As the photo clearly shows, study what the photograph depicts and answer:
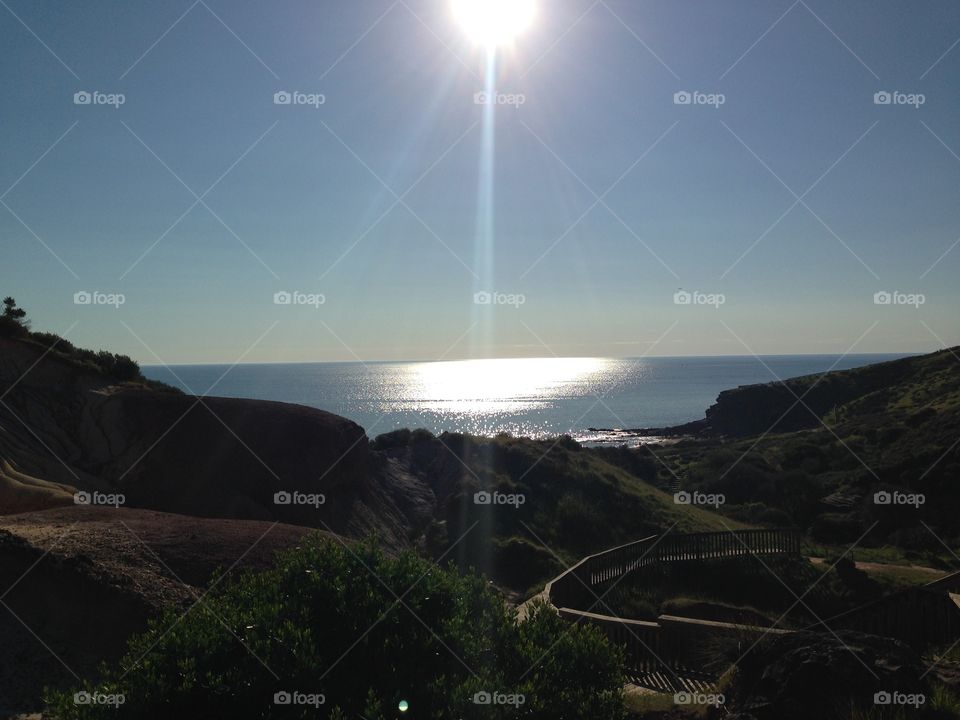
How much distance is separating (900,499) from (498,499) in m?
17.2

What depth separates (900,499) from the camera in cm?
2989

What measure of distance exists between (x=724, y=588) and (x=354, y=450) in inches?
639

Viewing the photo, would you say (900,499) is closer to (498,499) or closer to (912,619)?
(498,499)

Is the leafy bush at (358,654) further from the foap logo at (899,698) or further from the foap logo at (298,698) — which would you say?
the foap logo at (899,698)

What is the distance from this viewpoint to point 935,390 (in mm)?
52156

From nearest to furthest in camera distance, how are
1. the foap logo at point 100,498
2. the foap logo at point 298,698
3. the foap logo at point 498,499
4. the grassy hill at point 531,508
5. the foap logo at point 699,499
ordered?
the foap logo at point 298,698 < the foap logo at point 100,498 < the grassy hill at point 531,508 < the foap logo at point 498,499 < the foap logo at point 699,499

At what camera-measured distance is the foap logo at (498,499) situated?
27.3 meters

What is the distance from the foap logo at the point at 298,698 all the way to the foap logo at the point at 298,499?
19331 millimetres

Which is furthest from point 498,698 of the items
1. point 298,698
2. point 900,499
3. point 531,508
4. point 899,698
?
point 900,499

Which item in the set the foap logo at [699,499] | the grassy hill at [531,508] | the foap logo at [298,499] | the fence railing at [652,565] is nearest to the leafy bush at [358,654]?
the fence railing at [652,565]

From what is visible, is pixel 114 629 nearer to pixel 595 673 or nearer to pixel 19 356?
pixel 595 673

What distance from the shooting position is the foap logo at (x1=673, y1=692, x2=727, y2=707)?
8.59 m

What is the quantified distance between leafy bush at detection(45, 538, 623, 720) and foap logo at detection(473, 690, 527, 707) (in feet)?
0.13

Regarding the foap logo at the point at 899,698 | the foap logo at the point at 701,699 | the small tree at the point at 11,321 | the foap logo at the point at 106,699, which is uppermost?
the small tree at the point at 11,321
